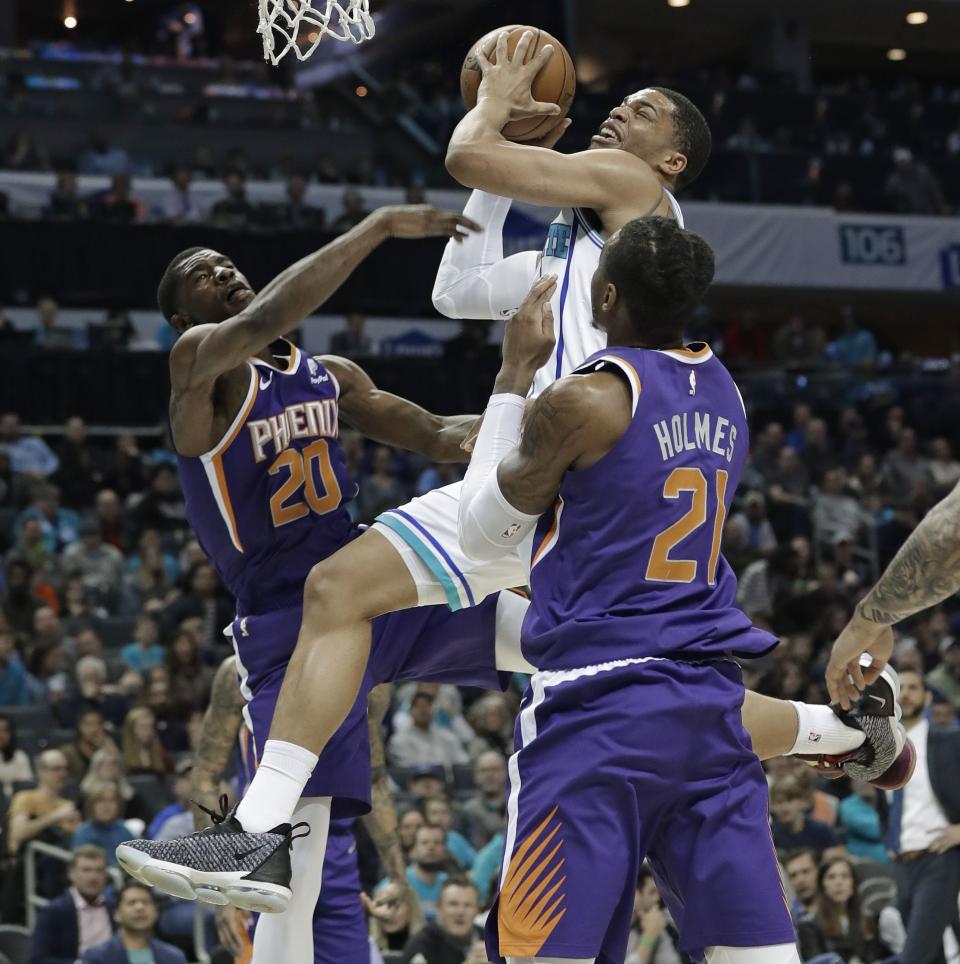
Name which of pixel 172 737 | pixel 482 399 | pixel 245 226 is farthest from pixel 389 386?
pixel 172 737

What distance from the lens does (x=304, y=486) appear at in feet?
17.5

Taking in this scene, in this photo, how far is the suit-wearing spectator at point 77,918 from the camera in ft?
27.5

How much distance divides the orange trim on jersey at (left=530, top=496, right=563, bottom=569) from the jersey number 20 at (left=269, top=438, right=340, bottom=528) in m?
1.51

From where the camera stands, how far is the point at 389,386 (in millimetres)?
15875

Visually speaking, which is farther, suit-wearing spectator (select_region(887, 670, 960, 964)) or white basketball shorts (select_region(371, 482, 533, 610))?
suit-wearing spectator (select_region(887, 670, 960, 964))

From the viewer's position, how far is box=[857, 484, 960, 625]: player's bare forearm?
165 inches

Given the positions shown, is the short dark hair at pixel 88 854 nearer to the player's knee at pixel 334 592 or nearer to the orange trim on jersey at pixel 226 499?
the orange trim on jersey at pixel 226 499

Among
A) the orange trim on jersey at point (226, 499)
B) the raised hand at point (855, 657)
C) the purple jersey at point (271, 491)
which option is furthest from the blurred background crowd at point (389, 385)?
the raised hand at point (855, 657)

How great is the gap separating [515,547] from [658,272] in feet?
2.91

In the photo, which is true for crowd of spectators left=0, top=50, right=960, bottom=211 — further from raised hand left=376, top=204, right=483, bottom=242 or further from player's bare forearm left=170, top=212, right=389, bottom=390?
raised hand left=376, top=204, right=483, bottom=242

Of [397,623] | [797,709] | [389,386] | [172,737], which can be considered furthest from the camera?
[389,386]

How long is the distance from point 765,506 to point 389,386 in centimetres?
396

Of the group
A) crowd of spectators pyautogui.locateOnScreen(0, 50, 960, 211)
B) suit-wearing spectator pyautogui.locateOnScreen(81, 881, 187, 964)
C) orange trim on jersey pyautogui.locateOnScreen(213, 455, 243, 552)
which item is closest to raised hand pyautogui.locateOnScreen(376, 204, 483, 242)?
orange trim on jersey pyautogui.locateOnScreen(213, 455, 243, 552)

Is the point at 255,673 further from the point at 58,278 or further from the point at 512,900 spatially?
the point at 58,278
